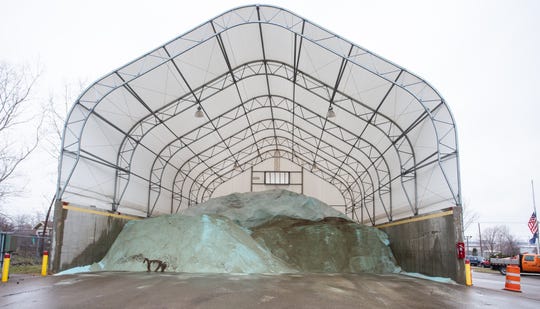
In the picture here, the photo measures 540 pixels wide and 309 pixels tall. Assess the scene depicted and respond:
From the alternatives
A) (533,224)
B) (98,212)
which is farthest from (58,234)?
(533,224)

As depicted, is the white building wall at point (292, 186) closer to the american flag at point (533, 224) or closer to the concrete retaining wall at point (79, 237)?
the american flag at point (533, 224)

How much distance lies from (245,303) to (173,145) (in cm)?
1947

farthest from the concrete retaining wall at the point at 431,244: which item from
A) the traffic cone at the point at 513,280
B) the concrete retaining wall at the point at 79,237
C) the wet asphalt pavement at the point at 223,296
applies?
the concrete retaining wall at the point at 79,237

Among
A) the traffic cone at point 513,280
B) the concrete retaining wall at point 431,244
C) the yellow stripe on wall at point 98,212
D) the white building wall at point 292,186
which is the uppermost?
the white building wall at point 292,186

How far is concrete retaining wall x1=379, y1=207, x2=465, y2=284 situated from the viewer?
44.9ft

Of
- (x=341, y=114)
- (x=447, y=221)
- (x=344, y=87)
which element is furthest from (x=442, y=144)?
(x=341, y=114)

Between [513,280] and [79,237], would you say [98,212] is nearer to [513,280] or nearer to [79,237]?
[79,237]

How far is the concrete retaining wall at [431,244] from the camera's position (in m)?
13.7

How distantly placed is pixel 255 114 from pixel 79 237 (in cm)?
1487

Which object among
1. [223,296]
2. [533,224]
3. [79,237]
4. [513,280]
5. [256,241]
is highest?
[533,224]

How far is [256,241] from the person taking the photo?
19.6 m

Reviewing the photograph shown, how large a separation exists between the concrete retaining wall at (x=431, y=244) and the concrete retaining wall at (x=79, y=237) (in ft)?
49.7

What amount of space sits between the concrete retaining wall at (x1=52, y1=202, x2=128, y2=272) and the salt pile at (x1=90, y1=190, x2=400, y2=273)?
55 cm

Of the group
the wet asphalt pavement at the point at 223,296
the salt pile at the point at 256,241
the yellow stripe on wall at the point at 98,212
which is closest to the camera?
the wet asphalt pavement at the point at 223,296
